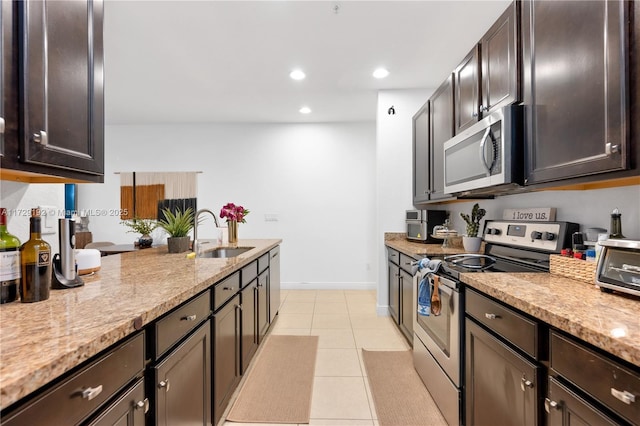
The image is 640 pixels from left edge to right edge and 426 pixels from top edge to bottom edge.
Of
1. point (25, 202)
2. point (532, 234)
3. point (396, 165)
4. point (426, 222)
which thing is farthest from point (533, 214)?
point (25, 202)

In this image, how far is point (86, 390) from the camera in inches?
27.9

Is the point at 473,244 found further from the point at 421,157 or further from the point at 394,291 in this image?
the point at 421,157

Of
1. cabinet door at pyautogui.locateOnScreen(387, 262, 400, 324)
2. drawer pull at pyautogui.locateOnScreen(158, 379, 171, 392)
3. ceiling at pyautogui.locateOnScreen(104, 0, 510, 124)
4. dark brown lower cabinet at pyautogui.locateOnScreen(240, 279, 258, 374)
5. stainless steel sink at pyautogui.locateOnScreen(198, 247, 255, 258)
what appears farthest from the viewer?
cabinet door at pyautogui.locateOnScreen(387, 262, 400, 324)

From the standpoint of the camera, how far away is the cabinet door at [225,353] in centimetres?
154

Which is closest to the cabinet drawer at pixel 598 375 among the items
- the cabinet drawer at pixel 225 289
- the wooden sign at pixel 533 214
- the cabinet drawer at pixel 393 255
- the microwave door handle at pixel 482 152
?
the microwave door handle at pixel 482 152

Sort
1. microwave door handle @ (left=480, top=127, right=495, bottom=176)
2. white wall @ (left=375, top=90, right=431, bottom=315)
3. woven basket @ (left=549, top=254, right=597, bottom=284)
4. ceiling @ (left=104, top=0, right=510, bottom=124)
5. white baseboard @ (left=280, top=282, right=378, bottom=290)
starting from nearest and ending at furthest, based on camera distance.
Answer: woven basket @ (left=549, top=254, right=597, bottom=284), microwave door handle @ (left=480, top=127, right=495, bottom=176), ceiling @ (left=104, top=0, right=510, bottom=124), white wall @ (left=375, top=90, right=431, bottom=315), white baseboard @ (left=280, top=282, right=378, bottom=290)

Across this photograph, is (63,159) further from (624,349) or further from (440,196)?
(440,196)

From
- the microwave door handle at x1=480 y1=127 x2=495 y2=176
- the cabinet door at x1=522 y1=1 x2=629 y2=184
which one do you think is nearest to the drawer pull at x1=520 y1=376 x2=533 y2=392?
the cabinet door at x1=522 y1=1 x2=629 y2=184

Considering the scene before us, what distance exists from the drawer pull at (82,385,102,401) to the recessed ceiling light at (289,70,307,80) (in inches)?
125

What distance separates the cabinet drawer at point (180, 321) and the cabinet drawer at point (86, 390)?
9cm

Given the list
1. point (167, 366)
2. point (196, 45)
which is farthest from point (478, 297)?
point (196, 45)

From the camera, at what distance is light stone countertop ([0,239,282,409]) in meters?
0.57

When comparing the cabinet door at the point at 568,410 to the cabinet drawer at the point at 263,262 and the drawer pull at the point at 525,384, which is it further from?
the cabinet drawer at the point at 263,262

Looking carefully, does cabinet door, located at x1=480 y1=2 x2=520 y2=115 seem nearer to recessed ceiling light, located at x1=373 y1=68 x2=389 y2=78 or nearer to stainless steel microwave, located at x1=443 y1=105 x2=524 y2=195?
stainless steel microwave, located at x1=443 y1=105 x2=524 y2=195
